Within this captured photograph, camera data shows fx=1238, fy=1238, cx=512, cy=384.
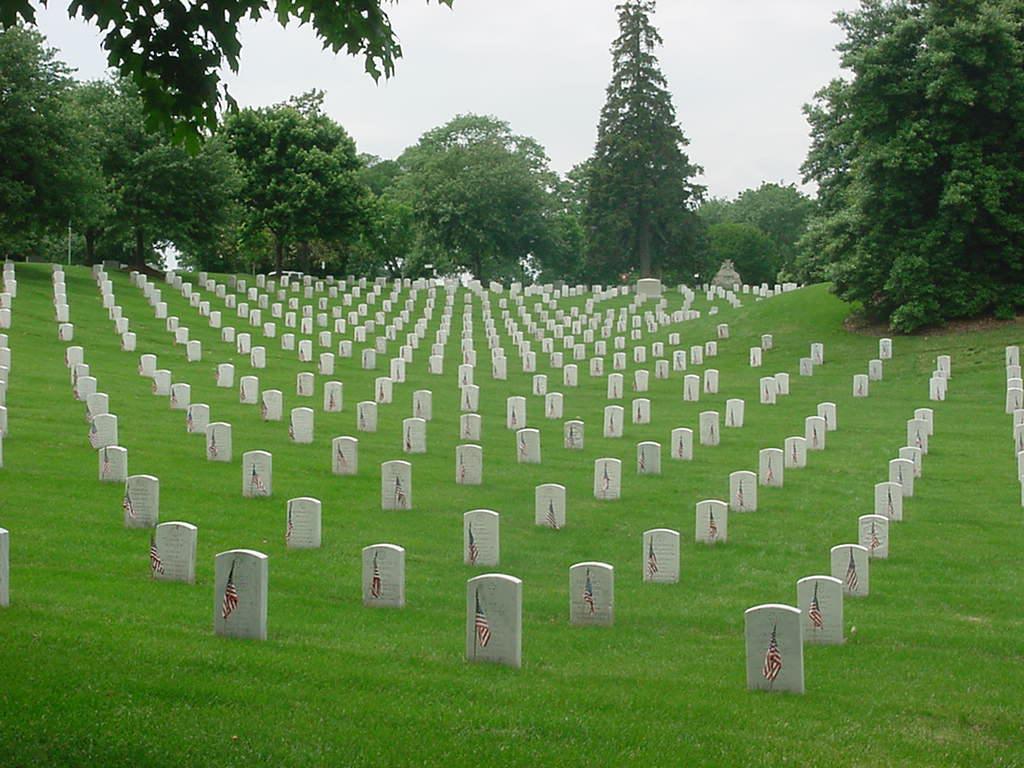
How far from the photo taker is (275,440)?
68.6 ft

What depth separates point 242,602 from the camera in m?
9.47

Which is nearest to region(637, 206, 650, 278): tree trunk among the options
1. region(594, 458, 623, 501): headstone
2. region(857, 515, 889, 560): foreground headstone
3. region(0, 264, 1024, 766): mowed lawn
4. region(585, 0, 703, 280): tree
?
region(585, 0, 703, 280): tree

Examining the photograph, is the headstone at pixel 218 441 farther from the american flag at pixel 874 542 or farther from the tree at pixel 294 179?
the tree at pixel 294 179

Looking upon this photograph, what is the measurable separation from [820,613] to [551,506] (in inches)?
220

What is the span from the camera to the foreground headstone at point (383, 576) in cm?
1101

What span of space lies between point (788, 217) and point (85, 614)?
90217 millimetres

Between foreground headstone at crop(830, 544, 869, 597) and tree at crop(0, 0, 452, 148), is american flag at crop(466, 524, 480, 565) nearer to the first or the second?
foreground headstone at crop(830, 544, 869, 597)

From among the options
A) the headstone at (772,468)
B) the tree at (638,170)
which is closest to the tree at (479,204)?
the tree at (638,170)

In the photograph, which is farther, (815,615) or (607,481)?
(607,481)

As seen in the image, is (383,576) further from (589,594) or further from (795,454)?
(795,454)

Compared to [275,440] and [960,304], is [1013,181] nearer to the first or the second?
[960,304]

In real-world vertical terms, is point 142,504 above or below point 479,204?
below

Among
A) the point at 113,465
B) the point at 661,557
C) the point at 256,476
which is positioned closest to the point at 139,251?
the point at 113,465

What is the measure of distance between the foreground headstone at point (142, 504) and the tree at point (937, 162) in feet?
93.2
